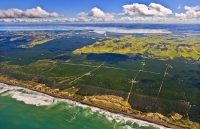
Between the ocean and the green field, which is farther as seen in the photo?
the green field

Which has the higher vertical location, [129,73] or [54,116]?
[129,73]

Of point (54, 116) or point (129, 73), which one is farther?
point (129, 73)

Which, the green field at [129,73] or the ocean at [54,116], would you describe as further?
the green field at [129,73]

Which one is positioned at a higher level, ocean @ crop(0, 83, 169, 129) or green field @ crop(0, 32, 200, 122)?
green field @ crop(0, 32, 200, 122)

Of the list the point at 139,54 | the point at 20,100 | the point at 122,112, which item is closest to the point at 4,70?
the point at 20,100

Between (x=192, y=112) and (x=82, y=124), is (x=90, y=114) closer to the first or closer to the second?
(x=82, y=124)

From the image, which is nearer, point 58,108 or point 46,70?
point 58,108

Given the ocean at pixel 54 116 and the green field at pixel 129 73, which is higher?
the green field at pixel 129 73

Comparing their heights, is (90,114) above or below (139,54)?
below
